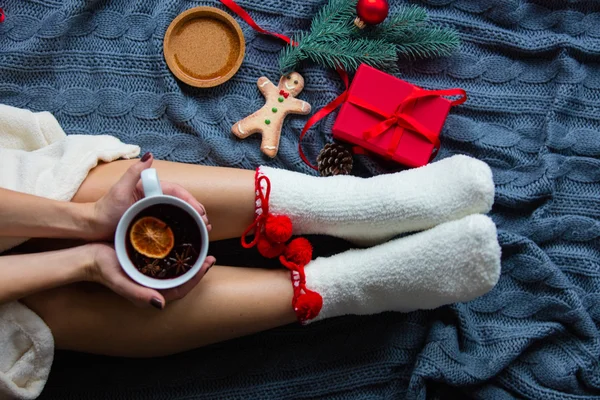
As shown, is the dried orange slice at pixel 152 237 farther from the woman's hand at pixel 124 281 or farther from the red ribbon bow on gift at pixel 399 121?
the red ribbon bow on gift at pixel 399 121

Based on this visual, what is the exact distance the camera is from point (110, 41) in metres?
1.05

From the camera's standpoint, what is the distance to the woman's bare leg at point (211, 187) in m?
0.87

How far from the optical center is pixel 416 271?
34.9 inches

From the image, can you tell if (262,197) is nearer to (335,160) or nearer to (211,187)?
(211,187)

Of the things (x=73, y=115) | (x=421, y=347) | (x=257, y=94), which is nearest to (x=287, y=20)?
(x=257, y=94)

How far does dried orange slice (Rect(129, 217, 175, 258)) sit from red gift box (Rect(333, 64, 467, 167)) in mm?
387

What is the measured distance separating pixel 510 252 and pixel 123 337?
2.18 feet

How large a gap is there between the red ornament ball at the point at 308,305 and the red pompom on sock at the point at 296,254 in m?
0.05

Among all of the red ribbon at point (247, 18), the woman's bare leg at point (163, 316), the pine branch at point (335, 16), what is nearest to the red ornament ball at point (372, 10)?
the pine branch at point (335, 16)

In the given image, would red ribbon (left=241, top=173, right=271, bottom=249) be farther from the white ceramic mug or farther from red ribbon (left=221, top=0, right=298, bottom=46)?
red ribbon (left=221, top=0, right=298, bottom=46)

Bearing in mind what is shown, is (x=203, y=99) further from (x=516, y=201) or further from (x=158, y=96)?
(x=516, y=201)

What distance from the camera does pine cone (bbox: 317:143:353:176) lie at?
3.30 ft

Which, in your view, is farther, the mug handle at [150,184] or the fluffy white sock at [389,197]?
the fluffy white sock at [389,197]

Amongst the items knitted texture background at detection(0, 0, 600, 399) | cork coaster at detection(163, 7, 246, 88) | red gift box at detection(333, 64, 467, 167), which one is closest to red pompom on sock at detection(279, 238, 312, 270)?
knitted texture background at detection(0, 0, 600, 399)
